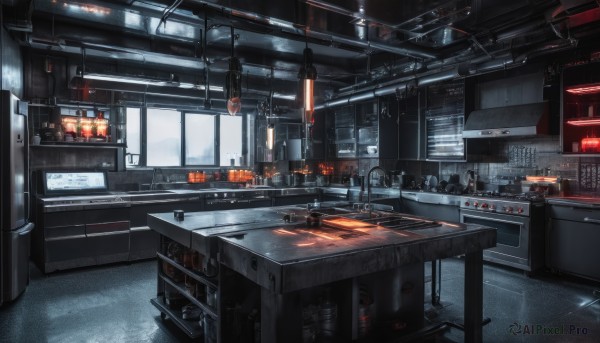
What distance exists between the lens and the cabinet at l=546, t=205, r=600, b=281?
4621mm

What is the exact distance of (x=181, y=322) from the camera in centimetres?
328

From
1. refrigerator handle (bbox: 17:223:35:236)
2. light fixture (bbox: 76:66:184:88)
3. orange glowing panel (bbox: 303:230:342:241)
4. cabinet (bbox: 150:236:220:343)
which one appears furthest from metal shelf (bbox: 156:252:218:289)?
light fixture (bbox: 76:66:184:88)

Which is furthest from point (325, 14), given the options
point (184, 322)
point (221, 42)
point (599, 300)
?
point (599, 300)

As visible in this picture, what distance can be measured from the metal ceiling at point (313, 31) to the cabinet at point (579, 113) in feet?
2.86

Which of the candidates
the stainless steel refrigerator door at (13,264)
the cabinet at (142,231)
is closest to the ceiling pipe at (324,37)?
the stainless steel refrigerator door at (13,264)

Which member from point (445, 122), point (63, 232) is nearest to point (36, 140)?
point (63, 232)

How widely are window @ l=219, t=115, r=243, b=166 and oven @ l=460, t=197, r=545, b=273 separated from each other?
4.90 metres

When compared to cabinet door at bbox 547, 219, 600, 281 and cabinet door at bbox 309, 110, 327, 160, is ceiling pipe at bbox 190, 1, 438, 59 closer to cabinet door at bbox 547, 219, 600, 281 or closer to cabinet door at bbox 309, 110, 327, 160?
cabinet door at bbox 547, 219, 600, 281

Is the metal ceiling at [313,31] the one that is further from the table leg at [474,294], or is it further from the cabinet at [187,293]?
the cabinet at [187,293]

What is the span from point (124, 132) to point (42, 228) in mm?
2017

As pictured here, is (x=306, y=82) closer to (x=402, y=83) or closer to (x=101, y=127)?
(x=402, y=83)

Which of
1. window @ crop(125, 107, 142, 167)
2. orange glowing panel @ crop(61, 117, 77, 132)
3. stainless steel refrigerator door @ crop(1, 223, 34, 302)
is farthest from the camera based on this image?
window @ crop(125, 107, 142, 167)

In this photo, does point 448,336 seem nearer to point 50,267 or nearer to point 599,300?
point 599,300

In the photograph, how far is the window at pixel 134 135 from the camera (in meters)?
6.90
